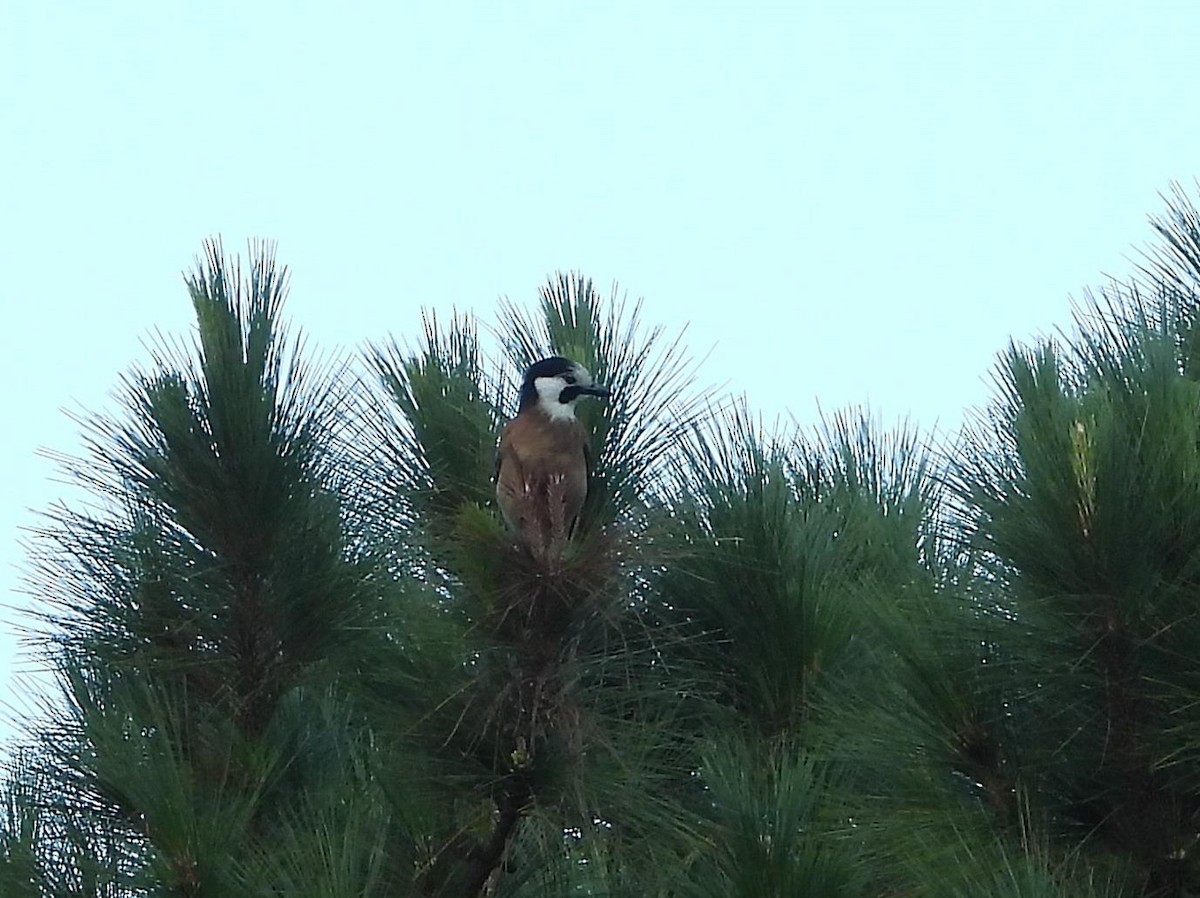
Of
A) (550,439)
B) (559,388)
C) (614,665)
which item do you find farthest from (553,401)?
(614,665)

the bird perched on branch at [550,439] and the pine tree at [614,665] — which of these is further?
A: the bird perched on branch at [550,439]

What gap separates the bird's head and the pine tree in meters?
0.12

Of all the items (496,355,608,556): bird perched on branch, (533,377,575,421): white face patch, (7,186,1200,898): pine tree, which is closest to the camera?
(7,186,1200,898): pine tree

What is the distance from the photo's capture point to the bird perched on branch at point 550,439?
17.7ft

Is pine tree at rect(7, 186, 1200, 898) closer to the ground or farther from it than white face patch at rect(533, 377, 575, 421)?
closer to the ground

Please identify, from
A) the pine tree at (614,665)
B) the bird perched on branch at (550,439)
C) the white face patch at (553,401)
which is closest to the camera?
the pine tree at (614,665)

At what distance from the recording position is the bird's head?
19.6 ft

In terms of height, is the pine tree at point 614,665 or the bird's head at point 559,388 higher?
the bird's head at point 559,388

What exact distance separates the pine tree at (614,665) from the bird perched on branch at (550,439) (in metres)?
0.10

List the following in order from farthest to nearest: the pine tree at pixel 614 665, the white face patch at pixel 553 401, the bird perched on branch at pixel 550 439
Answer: the white face patch at pixel 553 401 < the bird perched on branch at pixel 550 439 < the pine tree at pixel 614 665

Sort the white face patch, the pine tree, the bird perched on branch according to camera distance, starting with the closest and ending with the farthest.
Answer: the pine tree, the bird perched on branch, the white face patch

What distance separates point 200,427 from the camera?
5539mm

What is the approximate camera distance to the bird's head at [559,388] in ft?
19.6

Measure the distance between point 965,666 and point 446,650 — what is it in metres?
1.12
